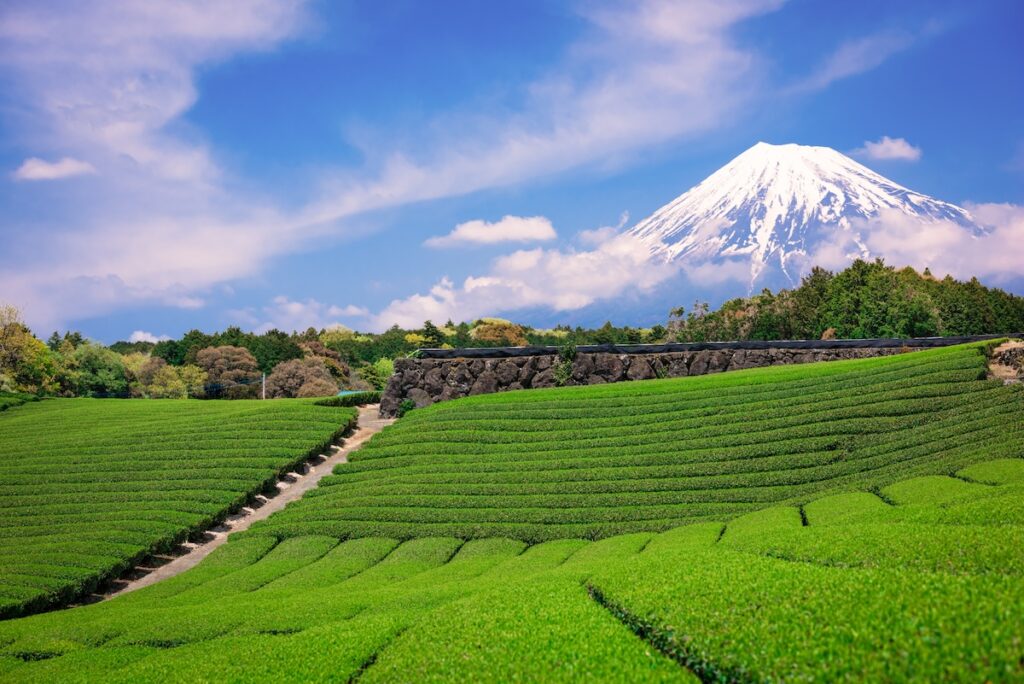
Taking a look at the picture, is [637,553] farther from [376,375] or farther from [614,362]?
[376,375]

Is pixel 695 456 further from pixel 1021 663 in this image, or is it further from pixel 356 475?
pixel 1021 663

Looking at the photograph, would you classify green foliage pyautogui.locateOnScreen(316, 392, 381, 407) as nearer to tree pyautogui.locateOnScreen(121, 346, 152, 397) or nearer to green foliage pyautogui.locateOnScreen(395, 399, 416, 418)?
green foliage pyautogui.locateOnScreen(395, 399, 416, 418)

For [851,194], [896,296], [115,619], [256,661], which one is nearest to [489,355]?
[115,619]

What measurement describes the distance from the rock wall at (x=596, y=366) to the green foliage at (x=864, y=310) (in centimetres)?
1829

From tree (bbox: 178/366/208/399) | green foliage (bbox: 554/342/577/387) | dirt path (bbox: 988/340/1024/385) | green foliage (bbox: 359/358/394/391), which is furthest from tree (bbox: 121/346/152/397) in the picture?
dirt path (bbox: 988/340/1024/385)

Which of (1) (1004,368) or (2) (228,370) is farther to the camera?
(2) (228,370)

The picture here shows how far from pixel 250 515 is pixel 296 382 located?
36.6m

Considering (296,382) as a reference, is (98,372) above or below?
above

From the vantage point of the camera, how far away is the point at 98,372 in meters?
63.1

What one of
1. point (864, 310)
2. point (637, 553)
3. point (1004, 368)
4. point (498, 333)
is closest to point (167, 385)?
point (498, 333)

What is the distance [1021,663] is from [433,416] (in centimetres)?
2702

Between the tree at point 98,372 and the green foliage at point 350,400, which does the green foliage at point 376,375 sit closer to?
the tree at point 98,372

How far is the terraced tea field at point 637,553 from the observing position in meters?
7.25

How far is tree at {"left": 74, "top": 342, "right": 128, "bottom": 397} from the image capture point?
204ft
